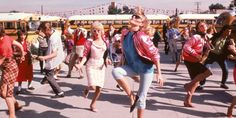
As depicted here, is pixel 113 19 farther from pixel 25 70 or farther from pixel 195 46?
pixel 195 46

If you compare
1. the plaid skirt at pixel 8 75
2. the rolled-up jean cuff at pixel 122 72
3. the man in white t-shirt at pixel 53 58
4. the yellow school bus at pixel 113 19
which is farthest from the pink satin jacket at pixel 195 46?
the yellow school bus at pixel 113 19

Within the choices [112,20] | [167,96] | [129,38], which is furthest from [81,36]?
[112,20]

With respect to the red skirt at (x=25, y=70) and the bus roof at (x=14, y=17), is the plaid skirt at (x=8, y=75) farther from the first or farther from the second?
the bus roof at (x=14, y=17)

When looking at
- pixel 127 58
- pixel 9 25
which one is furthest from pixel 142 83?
pixel 9 25

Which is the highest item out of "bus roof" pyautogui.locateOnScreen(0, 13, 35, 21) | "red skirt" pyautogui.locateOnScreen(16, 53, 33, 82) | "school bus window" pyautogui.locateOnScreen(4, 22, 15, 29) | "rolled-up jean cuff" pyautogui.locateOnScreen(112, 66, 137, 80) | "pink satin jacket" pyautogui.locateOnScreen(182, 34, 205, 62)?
"bus roof" pyautogui.locateOnScreen(0, 13, 35, 21)

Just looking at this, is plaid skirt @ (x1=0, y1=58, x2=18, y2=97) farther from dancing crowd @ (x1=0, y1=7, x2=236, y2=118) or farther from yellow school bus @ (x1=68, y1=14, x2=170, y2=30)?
yellow school bus @ (x1=68, y1=14, x2=170, y2=30)

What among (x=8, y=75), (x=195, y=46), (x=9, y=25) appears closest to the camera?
(x=8, y=75)

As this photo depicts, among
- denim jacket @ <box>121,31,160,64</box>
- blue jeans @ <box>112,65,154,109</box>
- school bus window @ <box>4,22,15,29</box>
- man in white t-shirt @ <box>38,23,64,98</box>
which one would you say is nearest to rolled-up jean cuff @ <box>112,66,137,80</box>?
blue jeans @ <box>112,65,154,109</box>

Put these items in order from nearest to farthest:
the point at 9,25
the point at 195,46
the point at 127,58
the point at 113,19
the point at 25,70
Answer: the point at 127,58 → the point at 195,46 → the point at 25,70 → the point at 9,25 → the point at 113,19

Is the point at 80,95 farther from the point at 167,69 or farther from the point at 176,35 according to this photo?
the point at 176,35

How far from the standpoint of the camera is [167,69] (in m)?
14.0

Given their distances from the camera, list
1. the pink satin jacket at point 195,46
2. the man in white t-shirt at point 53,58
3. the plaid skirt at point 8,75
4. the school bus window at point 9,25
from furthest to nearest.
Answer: the school bus window at point 9,25 < the man in white t-shirt at point 53,58 < the pink satin jacket at point 195,46 < the plaid skirt at point 8,75

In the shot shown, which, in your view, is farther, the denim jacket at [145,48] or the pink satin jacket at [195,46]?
the pink satin jacket at [195,46]

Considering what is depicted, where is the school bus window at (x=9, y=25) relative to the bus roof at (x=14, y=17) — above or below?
below
